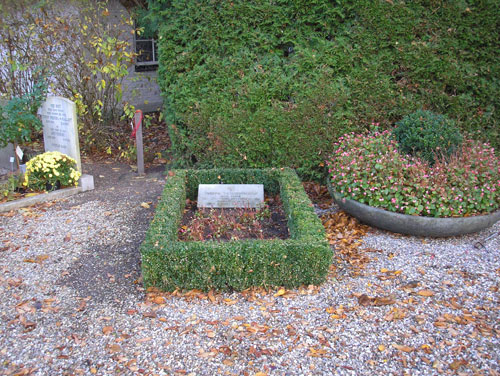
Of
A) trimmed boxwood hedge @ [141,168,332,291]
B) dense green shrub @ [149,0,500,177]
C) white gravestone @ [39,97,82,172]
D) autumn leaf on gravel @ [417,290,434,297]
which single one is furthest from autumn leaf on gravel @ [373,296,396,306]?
white gravestone @ [39,97,82,172]

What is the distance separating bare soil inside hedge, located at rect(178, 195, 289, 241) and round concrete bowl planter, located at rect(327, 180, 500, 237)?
3.44 feet

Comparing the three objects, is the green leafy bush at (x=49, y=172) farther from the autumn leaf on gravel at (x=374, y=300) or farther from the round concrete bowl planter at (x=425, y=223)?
the autumn leaf on gravel at (x=374, y=300)

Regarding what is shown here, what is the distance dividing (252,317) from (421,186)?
2534mm

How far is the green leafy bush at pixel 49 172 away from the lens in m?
6.31

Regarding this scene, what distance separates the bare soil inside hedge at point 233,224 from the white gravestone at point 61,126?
218 centimetres

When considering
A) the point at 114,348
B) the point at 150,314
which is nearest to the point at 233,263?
the point at 150,314

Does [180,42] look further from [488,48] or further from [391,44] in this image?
[488,48]

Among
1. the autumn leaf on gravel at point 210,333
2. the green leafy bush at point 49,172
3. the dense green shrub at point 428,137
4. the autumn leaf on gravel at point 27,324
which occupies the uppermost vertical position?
the dense green shrub at point 428,137

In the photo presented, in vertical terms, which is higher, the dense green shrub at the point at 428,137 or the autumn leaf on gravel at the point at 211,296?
the dense green shrub at the point at 428,137

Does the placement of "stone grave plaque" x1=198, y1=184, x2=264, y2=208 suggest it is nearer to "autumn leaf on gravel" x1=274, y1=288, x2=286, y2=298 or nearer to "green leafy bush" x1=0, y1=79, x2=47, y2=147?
"autumn leaf on gravel" x1=274, y1=288, x2=286, y2=298

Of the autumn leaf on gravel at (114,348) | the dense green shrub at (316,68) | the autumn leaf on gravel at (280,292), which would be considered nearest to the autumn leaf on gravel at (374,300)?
the autumn leaf on gravel at (280,292)

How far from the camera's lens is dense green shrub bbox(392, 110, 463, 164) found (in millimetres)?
5688

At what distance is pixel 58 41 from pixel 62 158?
2.80 m

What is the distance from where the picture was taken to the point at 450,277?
4.23 metres
